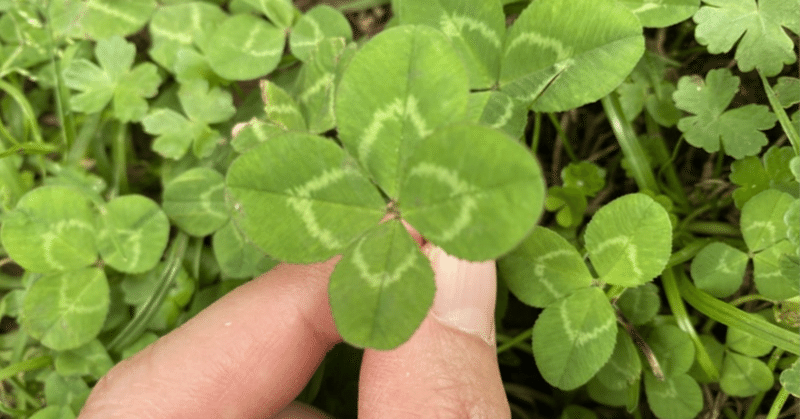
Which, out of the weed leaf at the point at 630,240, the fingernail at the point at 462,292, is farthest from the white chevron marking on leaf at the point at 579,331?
the fingernail at the point at 462,292

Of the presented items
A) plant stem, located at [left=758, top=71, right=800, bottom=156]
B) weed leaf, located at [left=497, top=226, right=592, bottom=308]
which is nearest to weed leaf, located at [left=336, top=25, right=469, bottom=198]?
weed leaf, located at [left=497, top=226, right=592, bottom=308]

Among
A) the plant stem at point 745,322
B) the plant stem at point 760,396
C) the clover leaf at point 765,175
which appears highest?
the clover leaf at point 765,175

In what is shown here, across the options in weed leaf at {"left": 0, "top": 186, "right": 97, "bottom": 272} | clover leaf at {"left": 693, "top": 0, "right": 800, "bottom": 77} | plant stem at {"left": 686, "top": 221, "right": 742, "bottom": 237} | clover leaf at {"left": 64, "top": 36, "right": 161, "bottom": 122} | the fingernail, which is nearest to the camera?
the fingernail

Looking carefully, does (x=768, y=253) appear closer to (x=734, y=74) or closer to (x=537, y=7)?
(x=734, y=74)

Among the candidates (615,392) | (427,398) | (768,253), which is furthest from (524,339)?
(768,253)

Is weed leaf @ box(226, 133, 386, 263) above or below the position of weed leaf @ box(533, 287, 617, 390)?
above

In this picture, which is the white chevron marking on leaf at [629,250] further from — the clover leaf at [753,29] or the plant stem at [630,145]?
the clover leaf at [753,29]

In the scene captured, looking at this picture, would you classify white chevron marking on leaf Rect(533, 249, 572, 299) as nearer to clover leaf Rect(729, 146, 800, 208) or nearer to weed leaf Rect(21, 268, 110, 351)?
clover leaf Rect(729, 146, 800, 208)
